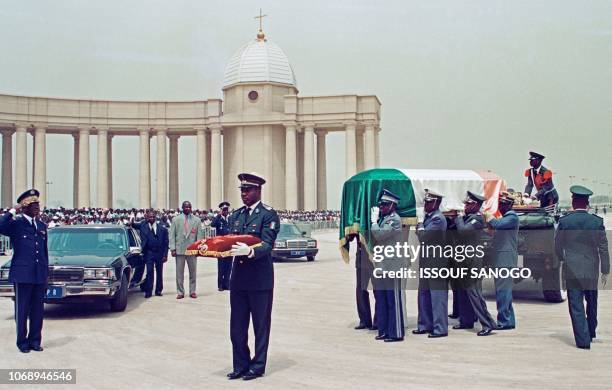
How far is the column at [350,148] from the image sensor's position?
190ft

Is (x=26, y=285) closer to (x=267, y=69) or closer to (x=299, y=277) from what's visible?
(x=299, y=277)

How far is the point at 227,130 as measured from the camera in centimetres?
6053

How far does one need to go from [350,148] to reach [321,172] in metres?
6.64

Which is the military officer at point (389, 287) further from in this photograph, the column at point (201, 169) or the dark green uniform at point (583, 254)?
the column at point (201, 169)

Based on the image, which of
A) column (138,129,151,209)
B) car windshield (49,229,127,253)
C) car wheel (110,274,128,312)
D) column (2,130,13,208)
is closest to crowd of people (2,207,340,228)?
column (138,129,151,209)

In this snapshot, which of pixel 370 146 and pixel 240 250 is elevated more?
Result: pixel 370 146

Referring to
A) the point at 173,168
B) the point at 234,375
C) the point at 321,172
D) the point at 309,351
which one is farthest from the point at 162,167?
the point at 234,375

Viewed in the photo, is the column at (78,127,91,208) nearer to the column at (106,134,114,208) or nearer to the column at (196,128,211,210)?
the column at (106,134,114,208)

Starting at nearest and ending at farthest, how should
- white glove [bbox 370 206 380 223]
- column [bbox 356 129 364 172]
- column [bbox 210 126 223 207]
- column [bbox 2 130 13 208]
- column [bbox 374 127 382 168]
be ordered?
1. white glove [bbox 370 206 380 223]
2. column [bbox 2 130 13 208]
3. column [bbox 210 126 223 207]
4. column [bbox 374 127 382 168]
5. column [bbox 356 129 364 172]

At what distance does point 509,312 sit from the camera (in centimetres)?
1042

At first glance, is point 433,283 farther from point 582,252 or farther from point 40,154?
point 40,154

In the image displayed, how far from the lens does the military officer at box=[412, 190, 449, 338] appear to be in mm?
10000

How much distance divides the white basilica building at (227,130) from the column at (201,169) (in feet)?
0.29

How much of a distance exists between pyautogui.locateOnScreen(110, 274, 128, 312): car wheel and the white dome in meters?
48.5
